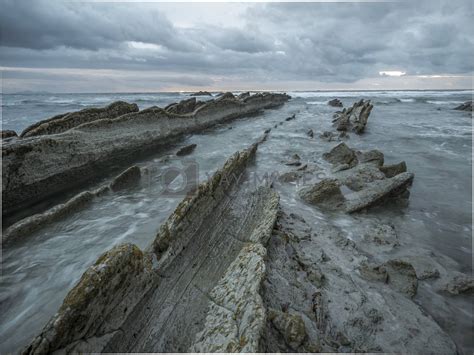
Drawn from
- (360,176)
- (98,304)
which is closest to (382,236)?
(360,176)

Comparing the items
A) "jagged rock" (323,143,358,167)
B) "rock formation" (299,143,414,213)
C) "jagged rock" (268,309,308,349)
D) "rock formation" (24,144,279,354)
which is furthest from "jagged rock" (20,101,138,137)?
"jagged rock" (323,143,358,167)

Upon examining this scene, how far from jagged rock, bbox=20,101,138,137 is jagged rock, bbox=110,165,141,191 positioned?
3545 millimetres

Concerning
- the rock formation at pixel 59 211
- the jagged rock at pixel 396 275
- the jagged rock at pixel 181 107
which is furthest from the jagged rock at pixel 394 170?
the jagged rock at pixel 181 107

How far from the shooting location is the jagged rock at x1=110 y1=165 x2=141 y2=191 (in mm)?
8273

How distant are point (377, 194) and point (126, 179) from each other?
774 centimetres

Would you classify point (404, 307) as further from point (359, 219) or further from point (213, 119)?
point (213, 119)

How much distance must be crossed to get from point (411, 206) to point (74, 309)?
8.32 m

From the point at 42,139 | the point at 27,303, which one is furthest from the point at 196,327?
the point at 42,139

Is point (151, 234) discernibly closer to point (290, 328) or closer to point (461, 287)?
point (290, 328)

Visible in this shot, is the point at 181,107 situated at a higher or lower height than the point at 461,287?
lower

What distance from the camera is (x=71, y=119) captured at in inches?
424

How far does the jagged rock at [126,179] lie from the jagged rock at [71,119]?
3.54 meters

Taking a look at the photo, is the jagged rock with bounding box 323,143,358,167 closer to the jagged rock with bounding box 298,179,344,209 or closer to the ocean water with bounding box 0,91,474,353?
the ocean water with bounding box 0,91,474,353

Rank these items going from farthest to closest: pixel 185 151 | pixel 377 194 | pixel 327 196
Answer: pixel 185 151
pixel 327 196
pixel 377 194
